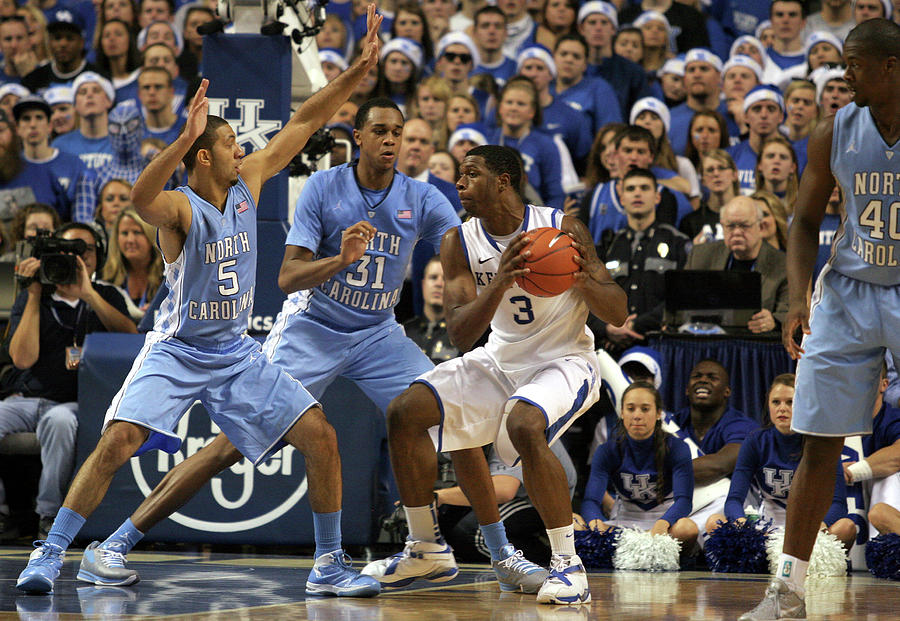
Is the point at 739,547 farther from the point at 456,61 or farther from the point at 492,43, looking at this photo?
the point at 492,43

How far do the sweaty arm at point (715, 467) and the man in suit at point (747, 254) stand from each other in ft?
3.88

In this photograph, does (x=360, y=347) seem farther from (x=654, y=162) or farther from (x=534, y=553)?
(x=654, y=162)

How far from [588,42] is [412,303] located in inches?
165

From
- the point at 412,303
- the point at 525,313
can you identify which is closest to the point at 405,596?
the point at 525,313

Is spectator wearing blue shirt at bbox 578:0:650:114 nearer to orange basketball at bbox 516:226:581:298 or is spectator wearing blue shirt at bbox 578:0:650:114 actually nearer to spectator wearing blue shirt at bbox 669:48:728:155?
spectator wearing blue shirt at bbox 669:48:728:155

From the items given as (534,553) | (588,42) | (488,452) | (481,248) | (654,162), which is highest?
Result: (588,42)

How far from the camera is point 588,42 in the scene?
12.2 m

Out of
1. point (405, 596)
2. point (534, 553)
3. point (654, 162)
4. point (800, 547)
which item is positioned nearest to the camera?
point (800, 547)

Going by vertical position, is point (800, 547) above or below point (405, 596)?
above

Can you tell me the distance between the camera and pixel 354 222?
6.17 meters

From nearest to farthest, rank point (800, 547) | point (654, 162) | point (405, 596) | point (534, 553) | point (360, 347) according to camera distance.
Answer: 1. point (800, 547)
2. point (405, 596)
3. point (360, 347)
4. point (534, 553)
5. point (654, 162)

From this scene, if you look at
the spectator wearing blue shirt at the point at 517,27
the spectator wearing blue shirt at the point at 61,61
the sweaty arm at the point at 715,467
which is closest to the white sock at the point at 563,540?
the sweaty arm at the point at 715,467

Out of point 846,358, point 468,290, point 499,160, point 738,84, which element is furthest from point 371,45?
point 738,84

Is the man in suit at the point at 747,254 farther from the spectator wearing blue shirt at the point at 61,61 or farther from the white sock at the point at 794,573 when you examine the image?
the spectator wearing blue shirt at the point at 61,61
